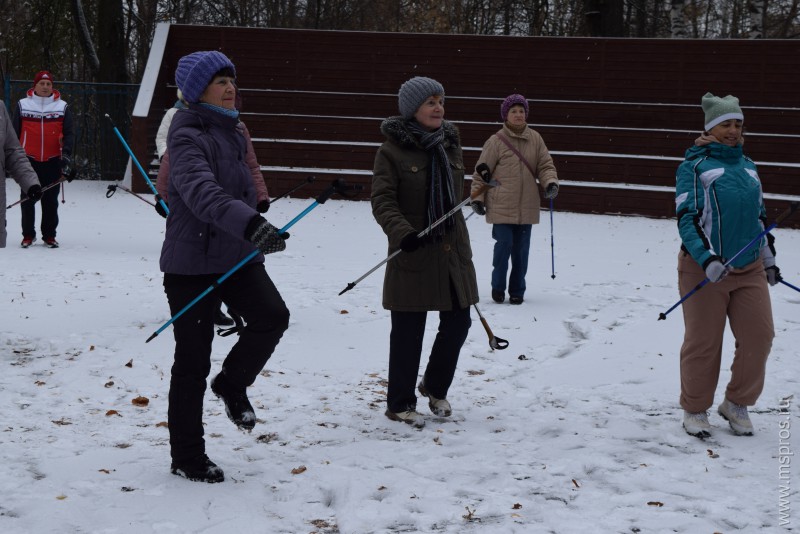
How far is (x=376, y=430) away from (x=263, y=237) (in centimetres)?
164

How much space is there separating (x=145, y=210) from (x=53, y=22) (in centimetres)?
1417

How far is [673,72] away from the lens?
57.3 ft

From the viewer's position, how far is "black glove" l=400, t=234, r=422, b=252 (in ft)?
16.0

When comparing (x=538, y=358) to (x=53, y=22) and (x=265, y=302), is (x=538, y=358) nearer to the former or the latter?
(x=265, y=302)

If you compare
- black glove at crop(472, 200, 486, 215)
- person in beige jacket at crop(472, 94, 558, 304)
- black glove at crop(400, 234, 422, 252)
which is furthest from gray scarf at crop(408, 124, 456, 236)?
person in beige jacket at crop(472, 94, 558, 304)

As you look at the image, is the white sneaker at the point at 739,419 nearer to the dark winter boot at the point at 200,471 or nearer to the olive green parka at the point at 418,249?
the olive green parka at the point at 418,249

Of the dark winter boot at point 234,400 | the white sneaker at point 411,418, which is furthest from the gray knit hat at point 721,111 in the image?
the dark winter boot at point 234,400

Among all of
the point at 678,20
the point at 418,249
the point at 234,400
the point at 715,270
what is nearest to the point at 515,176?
the point at 418,249

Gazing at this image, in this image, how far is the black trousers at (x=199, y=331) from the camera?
4199 millimetres

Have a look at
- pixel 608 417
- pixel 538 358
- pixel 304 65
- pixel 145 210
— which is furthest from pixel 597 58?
pixel 608 417

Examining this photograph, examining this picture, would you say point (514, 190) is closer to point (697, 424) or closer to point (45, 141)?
point (697, 424)

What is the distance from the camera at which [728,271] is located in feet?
16.0

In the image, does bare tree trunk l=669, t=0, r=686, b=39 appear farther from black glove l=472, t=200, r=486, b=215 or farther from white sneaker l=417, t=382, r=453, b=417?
white sneaker l=417, t=382, r=453, b=417

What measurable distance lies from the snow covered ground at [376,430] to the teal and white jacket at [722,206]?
900 mm
